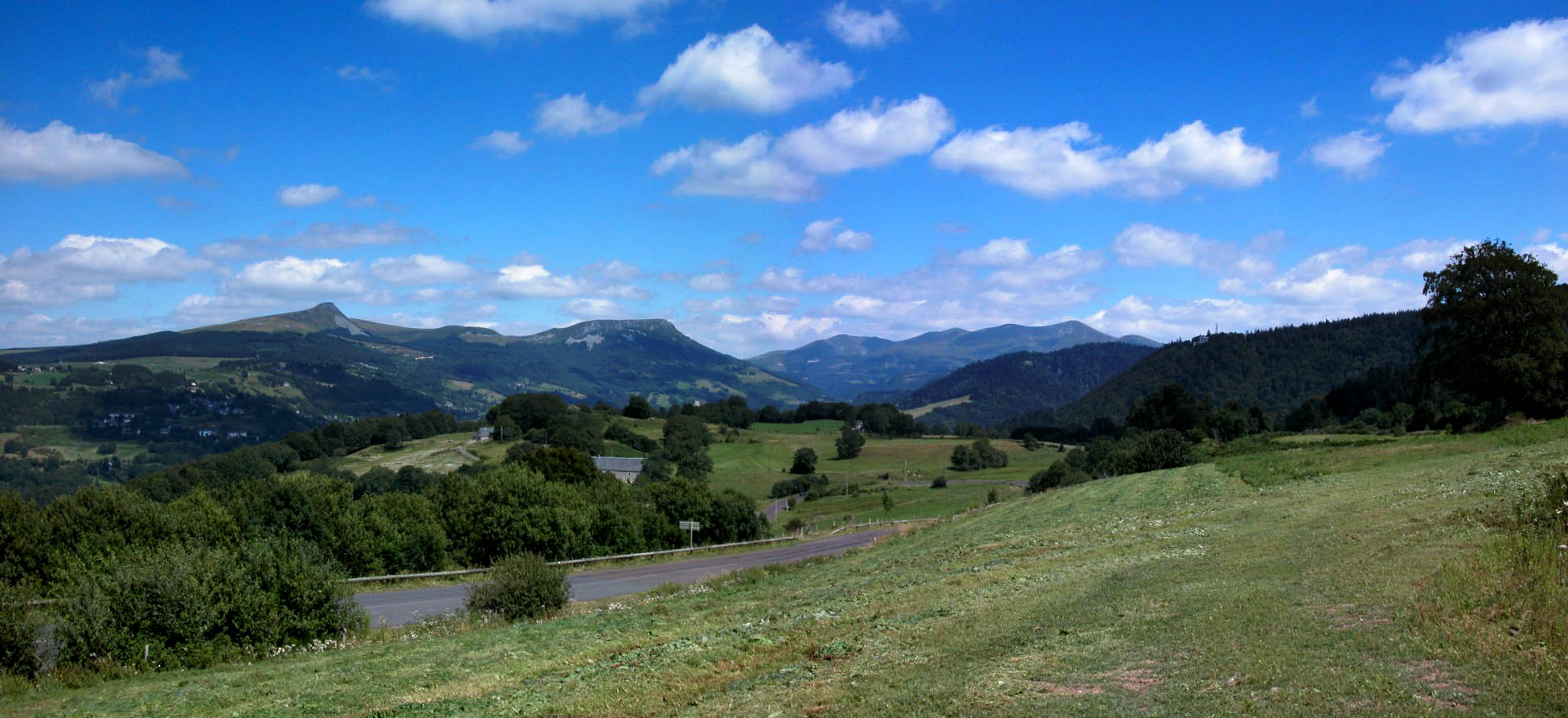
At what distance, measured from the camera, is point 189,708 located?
1466 cm

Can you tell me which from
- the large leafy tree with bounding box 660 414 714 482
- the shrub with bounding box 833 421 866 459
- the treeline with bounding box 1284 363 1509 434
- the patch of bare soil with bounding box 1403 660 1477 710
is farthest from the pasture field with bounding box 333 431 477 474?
the patch of bare soil with bounding box 1403 660 1477 710

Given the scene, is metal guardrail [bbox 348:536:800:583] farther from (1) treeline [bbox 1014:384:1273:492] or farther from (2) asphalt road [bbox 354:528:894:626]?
(1) treeline [bbox 1014:384:1273:492]

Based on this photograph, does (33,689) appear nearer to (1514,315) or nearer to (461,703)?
(461,703)

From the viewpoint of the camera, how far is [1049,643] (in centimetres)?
1130

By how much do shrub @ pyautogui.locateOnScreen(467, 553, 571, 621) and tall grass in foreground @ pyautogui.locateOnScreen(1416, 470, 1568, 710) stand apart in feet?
70.9

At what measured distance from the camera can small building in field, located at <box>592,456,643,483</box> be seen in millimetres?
134000

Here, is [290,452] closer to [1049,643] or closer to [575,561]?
[575,561]

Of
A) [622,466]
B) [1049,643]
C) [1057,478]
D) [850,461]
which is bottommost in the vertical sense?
[850,461]

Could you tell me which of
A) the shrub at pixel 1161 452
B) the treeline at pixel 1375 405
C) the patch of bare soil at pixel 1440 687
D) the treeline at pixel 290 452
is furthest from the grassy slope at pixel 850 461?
the patch of bare soil at pixel 1440 687

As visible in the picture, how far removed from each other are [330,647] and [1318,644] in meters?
22.3

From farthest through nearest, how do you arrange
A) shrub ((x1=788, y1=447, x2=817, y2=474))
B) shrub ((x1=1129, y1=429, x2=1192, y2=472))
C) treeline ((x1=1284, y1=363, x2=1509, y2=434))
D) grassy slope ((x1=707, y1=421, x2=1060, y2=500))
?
shrub ((x1=788, y1=447, x2=817, y2=474)) < grassy slope ((x1=707, y1=421, x2=1060, y2=500)) < treeline ((x1=1284, y1=363, x2=1509, y2=434)) < shrub ((x1=1129, y1=429, x2=1192, y2=472))

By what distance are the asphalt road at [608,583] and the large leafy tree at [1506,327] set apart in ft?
112

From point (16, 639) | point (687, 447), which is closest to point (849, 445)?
point (687, 447)

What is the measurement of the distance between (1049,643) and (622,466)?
424 ft
